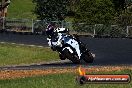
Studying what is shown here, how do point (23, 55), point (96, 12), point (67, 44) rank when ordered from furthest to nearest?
point (96, 12) → point (23, 55) → point (67, 44)

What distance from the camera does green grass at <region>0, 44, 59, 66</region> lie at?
27311 mm

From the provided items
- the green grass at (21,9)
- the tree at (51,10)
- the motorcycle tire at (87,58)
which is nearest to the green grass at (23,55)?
the motorcycle tire at (87,58)

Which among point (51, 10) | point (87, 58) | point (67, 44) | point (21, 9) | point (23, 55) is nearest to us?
point (67, 44)

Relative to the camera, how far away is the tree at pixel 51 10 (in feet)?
203

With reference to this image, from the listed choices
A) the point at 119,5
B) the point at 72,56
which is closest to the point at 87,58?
the point at 72,56

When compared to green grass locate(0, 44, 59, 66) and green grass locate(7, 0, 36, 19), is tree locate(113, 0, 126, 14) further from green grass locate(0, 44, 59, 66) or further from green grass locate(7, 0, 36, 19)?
green grass locate(0, 44, 59, 66)

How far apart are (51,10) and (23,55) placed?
33.1 m

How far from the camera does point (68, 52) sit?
22969 mm

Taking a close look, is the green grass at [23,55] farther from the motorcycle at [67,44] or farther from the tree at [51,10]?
the tree at [51,10]

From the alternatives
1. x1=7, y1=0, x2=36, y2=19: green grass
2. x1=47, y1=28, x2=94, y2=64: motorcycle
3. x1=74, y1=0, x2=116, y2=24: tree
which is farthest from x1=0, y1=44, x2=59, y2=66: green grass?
x1=7, y1=0, x2=36, y2=19: green grass

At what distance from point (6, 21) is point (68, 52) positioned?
35.1 m

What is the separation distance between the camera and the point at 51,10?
62188 mm

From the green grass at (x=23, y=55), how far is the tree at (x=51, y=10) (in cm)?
2919

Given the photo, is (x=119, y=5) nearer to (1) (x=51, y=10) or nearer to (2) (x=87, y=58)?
(1) (x=51, y=10)
